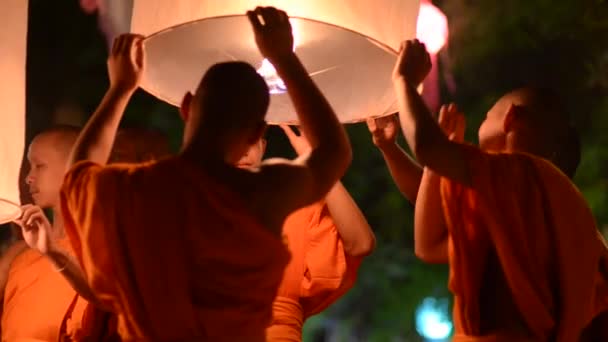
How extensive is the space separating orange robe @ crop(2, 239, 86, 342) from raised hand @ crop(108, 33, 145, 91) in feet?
1.60

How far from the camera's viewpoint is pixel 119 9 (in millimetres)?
2309

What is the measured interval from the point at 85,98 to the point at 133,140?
1013mm

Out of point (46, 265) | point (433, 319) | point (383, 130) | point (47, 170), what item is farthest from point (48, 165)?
point (433, 319)

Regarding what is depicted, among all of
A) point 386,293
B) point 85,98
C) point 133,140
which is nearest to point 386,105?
point 133,140

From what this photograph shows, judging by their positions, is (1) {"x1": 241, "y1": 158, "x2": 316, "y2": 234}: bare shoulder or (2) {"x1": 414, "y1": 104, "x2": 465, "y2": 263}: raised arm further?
(2) {"x1": 414, "y1": 104, "x2": 465, "y2": 263}: raised arm

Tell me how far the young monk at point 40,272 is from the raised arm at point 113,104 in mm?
371

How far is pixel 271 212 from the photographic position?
1.17 m

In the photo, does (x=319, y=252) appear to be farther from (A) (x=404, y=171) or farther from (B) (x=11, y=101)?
(B) (x=11, y=101)

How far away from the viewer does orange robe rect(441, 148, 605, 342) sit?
1263mm

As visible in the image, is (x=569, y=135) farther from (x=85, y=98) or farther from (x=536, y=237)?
(x=85, y=98)

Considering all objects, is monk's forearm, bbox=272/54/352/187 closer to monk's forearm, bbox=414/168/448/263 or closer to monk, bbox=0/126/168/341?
monk's forearm, bbox=414/168/448/263

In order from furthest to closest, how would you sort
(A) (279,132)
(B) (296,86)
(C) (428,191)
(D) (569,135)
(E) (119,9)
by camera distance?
(A) (279,132) → (E) (119,9) → (D) (569,135) → (C) (428,191) → (B) (296,86)

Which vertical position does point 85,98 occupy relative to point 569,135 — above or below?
below

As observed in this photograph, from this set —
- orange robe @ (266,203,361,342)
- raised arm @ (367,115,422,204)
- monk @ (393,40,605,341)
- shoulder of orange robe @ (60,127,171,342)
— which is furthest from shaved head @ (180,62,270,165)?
orange robe @ (266,203,361,342)
